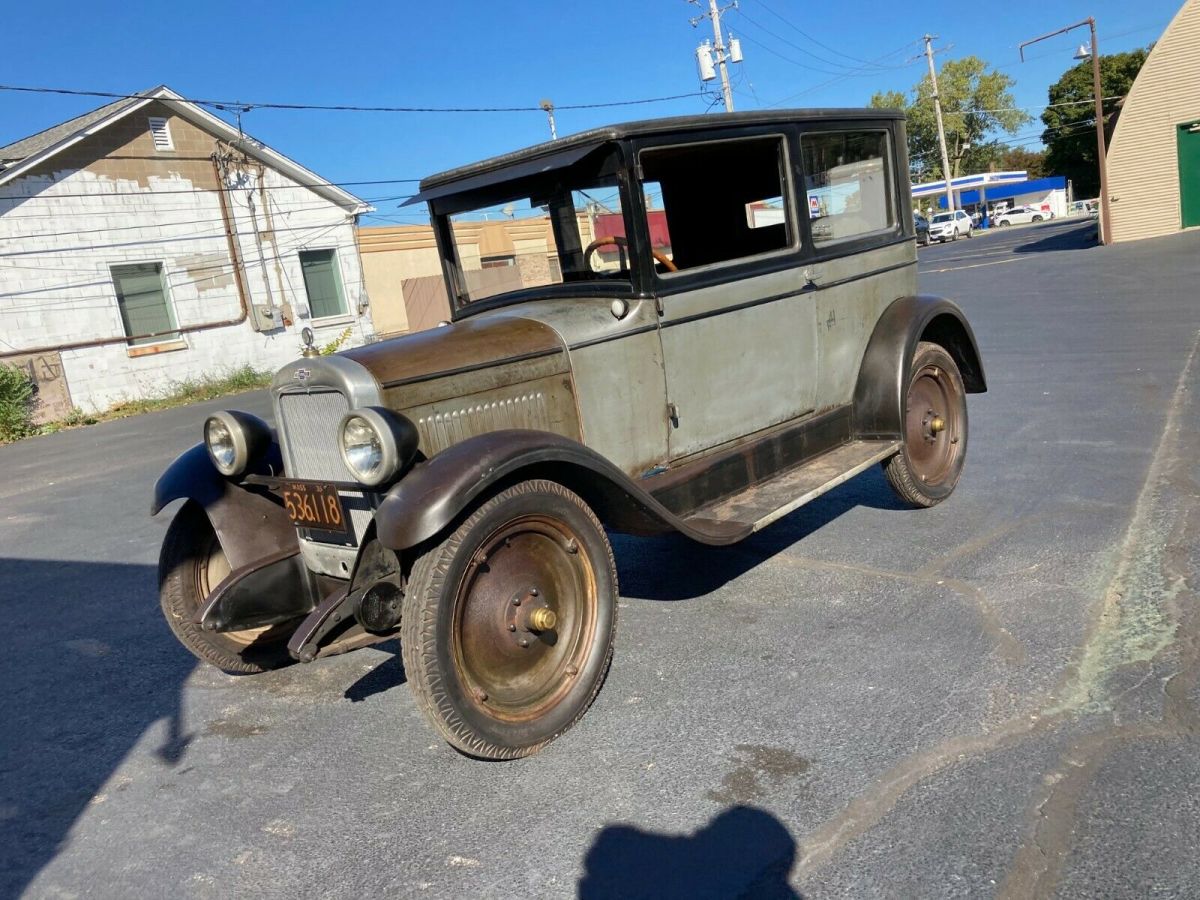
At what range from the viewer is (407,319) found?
2548cm

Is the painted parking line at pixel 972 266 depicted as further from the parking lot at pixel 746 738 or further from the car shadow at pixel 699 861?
the car shadow at pixel 699 861

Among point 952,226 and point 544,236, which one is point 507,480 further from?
point 952,226

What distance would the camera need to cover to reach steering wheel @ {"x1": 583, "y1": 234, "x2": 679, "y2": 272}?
385cm

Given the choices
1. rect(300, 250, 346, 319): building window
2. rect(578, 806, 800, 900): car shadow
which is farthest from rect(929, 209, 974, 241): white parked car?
rect(578, 806, 800, 900): car shadow

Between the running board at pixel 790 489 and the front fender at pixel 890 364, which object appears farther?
the front fender at pixel 890 364

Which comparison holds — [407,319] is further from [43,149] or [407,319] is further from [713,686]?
[713,686]

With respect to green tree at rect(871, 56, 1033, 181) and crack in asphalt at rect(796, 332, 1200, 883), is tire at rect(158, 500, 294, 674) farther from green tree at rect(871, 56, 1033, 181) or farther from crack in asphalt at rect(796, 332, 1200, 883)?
green tree at rect(871, 56, 1033, 181)

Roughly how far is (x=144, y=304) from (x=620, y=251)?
18.3 m

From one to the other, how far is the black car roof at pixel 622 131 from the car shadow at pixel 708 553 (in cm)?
178

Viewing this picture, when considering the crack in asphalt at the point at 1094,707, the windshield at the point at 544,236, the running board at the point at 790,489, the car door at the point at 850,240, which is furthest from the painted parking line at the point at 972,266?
the windshield at the point at 544,236

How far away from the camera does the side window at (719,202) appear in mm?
4199

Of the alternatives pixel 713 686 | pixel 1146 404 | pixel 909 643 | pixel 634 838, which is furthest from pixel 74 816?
pixel 1146 404

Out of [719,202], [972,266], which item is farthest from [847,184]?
[972,266]

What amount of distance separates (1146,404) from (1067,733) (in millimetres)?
5162
